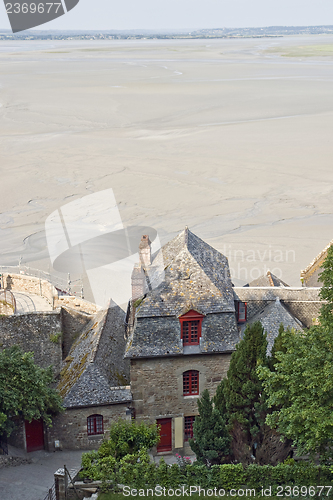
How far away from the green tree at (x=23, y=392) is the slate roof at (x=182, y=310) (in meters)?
3.70

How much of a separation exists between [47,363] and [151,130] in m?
62.4

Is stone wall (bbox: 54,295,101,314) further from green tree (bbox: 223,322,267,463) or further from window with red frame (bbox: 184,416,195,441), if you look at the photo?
green tree (bbox: 223,322,267,463)

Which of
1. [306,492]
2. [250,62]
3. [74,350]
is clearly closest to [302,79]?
[250,62]

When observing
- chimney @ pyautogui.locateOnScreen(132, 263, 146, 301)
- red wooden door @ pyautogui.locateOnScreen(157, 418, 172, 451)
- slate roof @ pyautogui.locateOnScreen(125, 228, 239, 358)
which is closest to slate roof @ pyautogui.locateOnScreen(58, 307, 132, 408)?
slate roof @ pyautogui.locateOnScreen(125, 228, 239, 358)

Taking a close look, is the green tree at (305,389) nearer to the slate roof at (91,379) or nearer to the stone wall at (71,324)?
the slate roof at (91,379)

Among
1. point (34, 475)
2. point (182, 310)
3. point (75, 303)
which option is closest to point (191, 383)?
point (182, 310)

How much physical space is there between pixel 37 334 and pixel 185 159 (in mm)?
46433

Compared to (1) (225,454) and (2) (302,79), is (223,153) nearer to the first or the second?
(1) (225,454)

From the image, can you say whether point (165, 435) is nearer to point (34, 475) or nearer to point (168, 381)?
point (168, 381)

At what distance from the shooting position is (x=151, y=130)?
86375mm

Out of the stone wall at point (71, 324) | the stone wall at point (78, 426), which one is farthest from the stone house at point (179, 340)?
the stone wall at point (71, 324)

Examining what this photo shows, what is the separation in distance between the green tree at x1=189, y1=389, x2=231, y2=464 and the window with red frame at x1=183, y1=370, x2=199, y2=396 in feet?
12.1

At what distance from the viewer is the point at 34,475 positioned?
21891mm

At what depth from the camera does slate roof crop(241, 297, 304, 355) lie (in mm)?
26538
